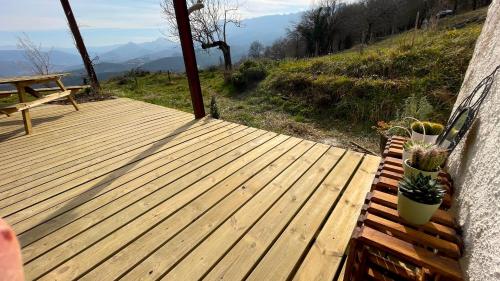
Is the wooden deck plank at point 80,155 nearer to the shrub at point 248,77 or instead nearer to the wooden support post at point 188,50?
the wooden support post at point 188,50

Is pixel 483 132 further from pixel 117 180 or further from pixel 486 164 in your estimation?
pixel 117 180

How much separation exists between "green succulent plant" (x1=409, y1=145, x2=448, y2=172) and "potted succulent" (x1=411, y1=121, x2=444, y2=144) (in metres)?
0.45

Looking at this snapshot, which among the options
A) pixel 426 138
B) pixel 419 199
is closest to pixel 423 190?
pixel 419 199

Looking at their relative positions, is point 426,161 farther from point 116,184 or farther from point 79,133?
point 79,133

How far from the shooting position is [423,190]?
1209mm

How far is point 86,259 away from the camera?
1.66m

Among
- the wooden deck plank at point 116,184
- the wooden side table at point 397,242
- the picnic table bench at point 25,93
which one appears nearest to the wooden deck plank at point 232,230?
the wooden side table at point 397,242

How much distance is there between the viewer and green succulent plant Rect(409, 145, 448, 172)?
1398 millimetres

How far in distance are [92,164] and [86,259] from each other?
164 cm

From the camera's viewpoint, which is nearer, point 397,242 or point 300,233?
point 397,242

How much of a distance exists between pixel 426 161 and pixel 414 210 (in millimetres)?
358

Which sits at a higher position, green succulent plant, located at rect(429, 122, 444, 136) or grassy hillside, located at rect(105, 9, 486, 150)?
green succulent plant, located at rect(429, 122, 444, 136)

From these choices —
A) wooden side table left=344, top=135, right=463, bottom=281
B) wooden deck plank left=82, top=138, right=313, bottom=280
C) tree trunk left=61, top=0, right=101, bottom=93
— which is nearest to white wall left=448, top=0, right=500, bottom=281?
wooden side table left=344, top=135, right=463, bottom=281

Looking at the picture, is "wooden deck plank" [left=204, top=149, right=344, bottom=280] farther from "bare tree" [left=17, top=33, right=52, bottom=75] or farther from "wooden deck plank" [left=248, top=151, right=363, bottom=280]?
"bare tree" [left=17, top=33, right=52, bottom=75]
